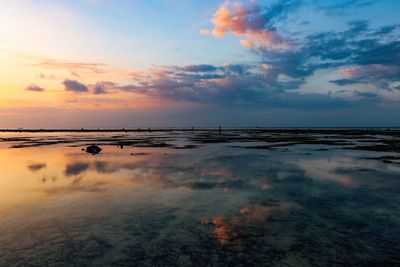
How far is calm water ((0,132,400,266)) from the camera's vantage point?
865cm

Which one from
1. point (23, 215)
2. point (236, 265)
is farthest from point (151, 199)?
point (236, 265)

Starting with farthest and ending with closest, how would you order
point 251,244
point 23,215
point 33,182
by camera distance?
point 33,182
point 23,215
point 251,244

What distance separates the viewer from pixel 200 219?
12.0m

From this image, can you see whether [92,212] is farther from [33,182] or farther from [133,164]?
[133,164]

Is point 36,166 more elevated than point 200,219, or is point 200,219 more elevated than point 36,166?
point 36,166

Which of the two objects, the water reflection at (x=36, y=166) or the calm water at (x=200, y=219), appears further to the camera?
the water reflection at (x=36, y=166)

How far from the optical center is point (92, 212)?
514 inches

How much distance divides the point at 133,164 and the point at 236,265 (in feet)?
67.2

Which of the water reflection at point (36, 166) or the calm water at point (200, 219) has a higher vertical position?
the water reflection at point (36, 166)

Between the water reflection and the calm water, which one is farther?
the water reflection

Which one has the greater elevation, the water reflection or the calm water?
the water reflection

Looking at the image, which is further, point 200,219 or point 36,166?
point 36,166

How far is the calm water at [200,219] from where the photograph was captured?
8.65 m

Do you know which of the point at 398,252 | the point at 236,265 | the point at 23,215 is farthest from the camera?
the point at 23,215
